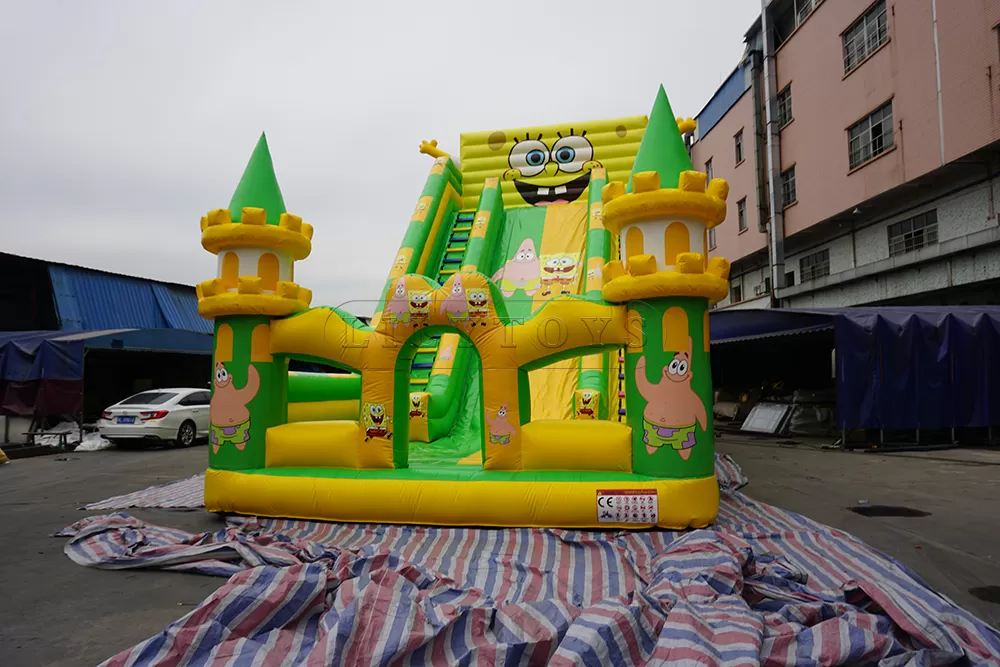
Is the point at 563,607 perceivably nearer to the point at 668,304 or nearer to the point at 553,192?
the point at 668,304

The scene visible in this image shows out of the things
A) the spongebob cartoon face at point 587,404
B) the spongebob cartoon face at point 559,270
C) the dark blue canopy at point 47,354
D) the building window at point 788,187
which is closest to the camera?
the spongebob cartoon face at point 587,404

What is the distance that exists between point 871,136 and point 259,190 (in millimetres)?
12886

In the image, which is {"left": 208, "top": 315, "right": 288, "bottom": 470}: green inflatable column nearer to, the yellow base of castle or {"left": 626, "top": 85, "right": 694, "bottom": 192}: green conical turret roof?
the yellow base of castle

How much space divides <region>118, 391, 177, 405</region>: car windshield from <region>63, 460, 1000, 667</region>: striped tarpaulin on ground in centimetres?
725

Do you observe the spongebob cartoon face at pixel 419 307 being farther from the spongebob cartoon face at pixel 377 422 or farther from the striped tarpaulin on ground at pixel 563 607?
the striped tarpaulin on ground at pixel 563 607

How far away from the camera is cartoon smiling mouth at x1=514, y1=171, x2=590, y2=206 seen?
1098 cm

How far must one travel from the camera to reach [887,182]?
1266 centimetres

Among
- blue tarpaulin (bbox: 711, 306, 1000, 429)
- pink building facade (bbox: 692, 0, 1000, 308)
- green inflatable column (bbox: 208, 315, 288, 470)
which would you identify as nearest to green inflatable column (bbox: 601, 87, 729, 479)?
green inflatable column (bbox: 208, 315, 288, 470)

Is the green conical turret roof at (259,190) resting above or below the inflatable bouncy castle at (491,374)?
above

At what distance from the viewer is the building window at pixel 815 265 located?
15750 millimetres

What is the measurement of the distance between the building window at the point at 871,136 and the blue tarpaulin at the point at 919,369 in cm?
511

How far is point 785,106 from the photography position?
17.0 meters

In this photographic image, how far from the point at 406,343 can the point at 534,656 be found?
2.94 m

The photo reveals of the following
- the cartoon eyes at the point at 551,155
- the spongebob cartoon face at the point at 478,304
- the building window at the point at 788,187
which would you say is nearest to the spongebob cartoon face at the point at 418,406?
the spongebob cartoon face at the point at 478,304
